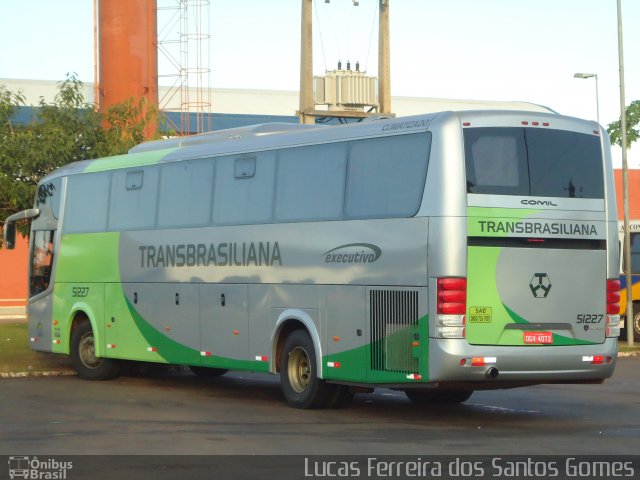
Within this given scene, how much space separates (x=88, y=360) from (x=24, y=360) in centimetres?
243

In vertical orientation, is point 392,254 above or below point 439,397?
above

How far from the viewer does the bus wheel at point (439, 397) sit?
17344 millimetres

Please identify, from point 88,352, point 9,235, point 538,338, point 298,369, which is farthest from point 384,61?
point 538,338

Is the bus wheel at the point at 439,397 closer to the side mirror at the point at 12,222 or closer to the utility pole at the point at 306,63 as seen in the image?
the side mirror at the point at 12,222

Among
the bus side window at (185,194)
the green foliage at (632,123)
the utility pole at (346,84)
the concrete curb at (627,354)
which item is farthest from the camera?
the green foliage at (632,123)

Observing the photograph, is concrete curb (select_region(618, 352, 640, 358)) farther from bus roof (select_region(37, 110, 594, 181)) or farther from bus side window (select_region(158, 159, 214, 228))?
bus side window (select_region(158, 159, 214, 228))

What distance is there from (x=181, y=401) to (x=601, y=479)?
27.7 ft

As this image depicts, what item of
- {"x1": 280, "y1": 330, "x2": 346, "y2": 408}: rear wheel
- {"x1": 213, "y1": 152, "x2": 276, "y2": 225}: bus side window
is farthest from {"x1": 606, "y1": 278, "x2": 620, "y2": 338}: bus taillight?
{"x1": 213, "y1": 152, "x2": 276, "y2": 225}: bus side window

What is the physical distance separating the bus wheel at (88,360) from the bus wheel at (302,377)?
551 cm

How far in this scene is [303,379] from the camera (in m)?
16.7

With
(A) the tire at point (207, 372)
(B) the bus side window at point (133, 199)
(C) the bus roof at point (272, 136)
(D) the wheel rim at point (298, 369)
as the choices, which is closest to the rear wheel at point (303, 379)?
(D) the wheel rim at point (298, 369)

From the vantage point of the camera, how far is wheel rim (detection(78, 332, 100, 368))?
853 inches

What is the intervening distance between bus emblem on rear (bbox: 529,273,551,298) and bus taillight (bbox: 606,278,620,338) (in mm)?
944

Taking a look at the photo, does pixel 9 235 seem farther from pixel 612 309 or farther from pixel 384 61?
pixel 384 61
